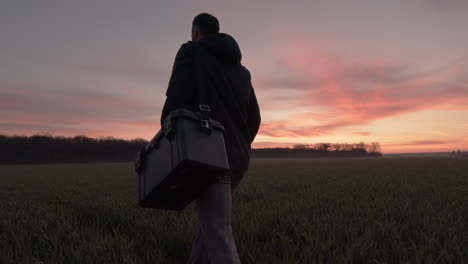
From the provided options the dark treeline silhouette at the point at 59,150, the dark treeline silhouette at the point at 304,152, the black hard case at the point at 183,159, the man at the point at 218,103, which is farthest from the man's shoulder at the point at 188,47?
the dark treeline silhouette at the point at 304,152

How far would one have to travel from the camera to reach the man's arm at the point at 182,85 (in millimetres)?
1767

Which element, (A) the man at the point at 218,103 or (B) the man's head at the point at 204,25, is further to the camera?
(B) the man's head at the point at 204,25

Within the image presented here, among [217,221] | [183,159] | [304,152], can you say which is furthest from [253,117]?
[304,152]

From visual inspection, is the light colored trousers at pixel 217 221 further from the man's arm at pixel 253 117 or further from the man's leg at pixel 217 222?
the man's arm at pixel 253 117

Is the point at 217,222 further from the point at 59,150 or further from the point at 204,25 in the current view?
→ the point at 59,150

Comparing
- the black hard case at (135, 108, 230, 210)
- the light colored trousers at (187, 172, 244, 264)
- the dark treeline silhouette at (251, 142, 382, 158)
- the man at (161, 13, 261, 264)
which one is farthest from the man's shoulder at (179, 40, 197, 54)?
the dark treeline silhouette at (251, 142, 382, 158)

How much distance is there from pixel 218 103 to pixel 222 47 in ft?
1.50

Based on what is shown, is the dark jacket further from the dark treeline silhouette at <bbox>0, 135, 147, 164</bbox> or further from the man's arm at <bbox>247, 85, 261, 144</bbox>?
the dark treeline silhouette at <bbox>0, 135, 147, 164</bbox>

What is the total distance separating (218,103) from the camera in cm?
183

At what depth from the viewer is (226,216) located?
72.3 inches

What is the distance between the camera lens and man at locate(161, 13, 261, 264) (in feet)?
5.83

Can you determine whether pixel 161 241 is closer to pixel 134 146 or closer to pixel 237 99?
pixel 237 99

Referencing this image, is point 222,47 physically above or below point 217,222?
above

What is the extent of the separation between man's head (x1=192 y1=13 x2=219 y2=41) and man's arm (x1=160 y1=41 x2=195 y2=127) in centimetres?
40
